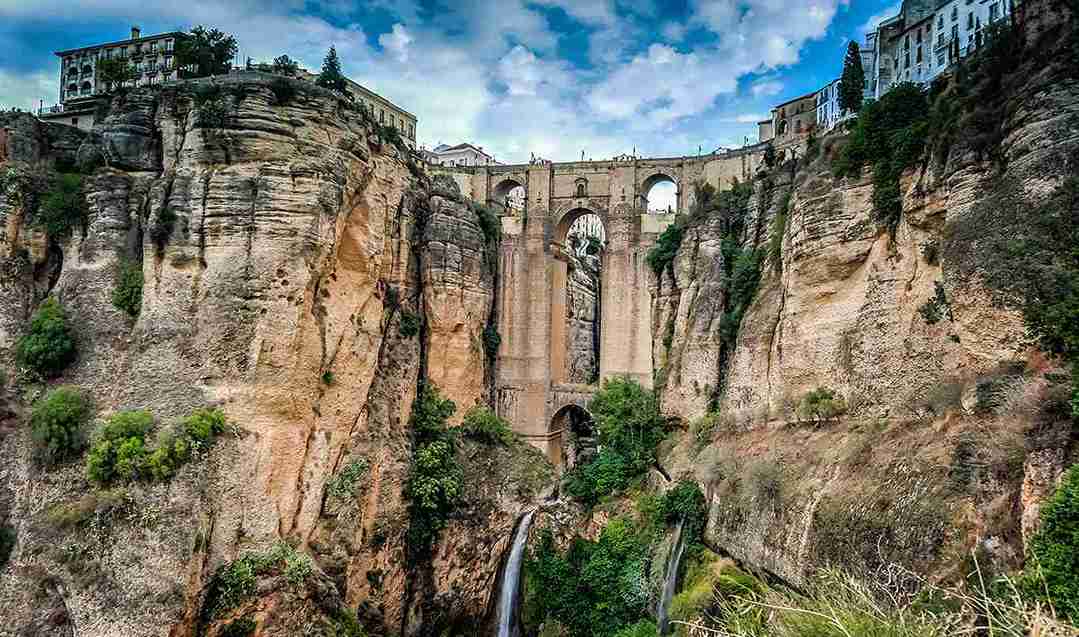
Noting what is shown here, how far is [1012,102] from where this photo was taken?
15.8m

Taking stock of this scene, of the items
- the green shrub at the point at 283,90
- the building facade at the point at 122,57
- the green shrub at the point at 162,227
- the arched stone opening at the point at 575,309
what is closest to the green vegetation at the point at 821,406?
the arched stone opening at the point at 575,309

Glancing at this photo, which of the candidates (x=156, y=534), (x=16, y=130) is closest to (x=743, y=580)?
(x=156, y=534)

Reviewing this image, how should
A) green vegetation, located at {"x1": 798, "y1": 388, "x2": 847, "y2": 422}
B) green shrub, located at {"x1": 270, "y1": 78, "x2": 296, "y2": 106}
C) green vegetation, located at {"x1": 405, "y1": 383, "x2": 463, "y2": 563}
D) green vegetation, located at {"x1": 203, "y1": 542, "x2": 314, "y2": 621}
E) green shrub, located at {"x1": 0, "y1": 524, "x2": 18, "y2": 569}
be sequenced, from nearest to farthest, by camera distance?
1. green shrub, located at {"x1": 0, "y1": 524, "x2": 18, "y2": 569}
2. green vegetation, located at {"x1": 203, "y1": 542, "x2": 314, "y2": 621}
3. green vegetation, located at {"x1": 798, "y1": 388, "x2": 847, "y2": 422}
4. green shrub, located at {"x1": 270, "y1": 78, "x2": 296, "y2": 106}
5. green vegetation, located at {"x1": 405, "y1": 383, "x2": 463, "y2": 563}

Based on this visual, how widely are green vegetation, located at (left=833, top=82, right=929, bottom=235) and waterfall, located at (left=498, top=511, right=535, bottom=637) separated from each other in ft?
56.2

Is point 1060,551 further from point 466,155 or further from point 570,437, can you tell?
point 466,155

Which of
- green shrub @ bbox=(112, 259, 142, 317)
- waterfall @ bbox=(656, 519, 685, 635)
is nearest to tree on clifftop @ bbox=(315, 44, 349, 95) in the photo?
green shrub @ bbox=(112, 259, 142, 317)

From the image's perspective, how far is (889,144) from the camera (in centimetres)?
2019

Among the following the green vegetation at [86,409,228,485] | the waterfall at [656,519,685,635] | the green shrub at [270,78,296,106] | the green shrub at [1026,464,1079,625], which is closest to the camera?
the green shrub at [1026,464,1079,625]

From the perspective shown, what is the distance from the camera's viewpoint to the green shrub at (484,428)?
30.6 meters

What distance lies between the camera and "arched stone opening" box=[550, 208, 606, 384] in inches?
1581

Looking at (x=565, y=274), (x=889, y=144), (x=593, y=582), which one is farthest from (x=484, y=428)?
(x=889, y=144)

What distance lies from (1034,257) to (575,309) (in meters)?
32.7

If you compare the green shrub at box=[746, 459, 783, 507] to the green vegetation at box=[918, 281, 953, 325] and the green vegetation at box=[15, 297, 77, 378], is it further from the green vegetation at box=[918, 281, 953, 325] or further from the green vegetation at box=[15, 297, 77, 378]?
the green vegetation at box=[15, 297, 77, 378]

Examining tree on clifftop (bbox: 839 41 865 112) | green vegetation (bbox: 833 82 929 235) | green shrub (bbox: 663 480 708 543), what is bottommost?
green shrub (bbox: 663 480 708 543)
